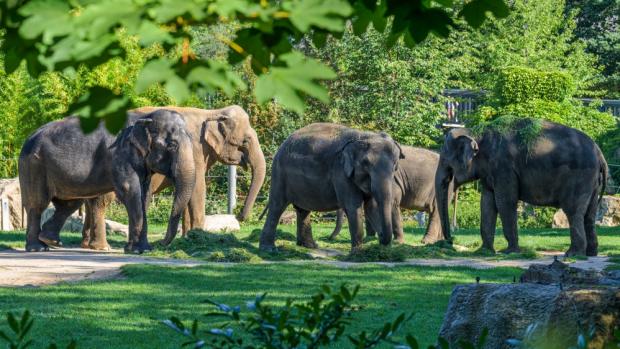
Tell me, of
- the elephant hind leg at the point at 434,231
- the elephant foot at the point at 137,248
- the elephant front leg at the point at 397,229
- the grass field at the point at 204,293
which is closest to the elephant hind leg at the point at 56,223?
the elephant foot at the point at 137,248

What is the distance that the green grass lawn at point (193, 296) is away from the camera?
9.85 m

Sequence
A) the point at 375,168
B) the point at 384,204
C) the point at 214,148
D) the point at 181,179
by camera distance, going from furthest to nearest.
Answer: the point at 214,148 → the point at 181,179 → the point at 375,168 → the point at 384,204

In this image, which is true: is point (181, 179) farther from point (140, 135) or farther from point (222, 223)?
point (222, 223)

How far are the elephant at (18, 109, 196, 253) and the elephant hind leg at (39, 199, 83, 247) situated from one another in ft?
0.05

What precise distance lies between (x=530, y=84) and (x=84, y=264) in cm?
1695

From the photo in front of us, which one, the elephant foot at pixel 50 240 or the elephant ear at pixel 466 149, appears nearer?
the elephant ear at pixel 466 149

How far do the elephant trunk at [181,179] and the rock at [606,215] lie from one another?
31.8ft

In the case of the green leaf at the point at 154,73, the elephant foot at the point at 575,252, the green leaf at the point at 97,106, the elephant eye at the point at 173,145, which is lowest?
the elephant foot at the point at 575,252

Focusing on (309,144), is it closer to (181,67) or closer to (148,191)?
(148,191)

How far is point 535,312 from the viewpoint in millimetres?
6867

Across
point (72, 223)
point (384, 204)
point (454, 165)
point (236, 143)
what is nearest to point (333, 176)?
point (384, 204)

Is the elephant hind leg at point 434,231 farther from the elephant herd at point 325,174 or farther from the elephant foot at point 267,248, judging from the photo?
the elephant foot at point 267,248

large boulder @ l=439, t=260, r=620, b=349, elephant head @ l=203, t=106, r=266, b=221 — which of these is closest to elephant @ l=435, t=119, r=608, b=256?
elephant head @ l=203, t=106, r=266, b=221

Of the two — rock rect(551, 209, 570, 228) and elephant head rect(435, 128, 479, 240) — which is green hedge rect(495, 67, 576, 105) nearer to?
rock rect(551, 209, 570, 228)
